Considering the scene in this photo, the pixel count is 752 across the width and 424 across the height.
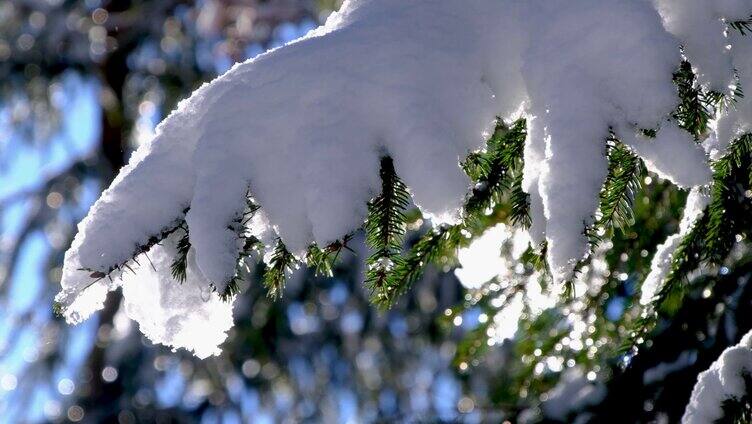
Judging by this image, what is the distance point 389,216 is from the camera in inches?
41.1

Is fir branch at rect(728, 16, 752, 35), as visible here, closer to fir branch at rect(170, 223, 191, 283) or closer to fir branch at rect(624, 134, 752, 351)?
fir branch at rect(624, 134, 752, 351)

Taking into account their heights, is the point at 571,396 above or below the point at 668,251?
below

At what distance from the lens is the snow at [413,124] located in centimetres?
96

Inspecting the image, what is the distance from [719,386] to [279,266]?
31.2 inches

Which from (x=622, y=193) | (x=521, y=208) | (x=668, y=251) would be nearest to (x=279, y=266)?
(x=521, y=208)

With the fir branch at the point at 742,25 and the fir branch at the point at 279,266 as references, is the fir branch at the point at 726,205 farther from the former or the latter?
the fir branch at the point at 279,266

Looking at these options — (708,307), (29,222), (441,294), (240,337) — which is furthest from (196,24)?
(708,307)

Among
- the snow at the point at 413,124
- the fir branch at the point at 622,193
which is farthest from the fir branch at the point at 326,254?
the fir branch at the point at 622,193

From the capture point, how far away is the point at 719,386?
1.34 meters

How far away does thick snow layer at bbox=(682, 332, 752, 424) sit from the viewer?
4.32 ft

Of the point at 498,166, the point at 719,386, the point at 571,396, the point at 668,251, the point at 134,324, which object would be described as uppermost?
the point at 134,324

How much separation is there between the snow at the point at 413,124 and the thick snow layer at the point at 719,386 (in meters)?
0.48

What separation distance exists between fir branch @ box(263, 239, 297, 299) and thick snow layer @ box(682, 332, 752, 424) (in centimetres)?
74

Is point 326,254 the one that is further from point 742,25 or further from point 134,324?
point 134,324
